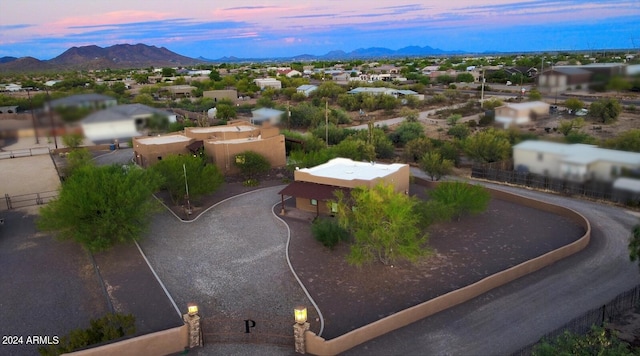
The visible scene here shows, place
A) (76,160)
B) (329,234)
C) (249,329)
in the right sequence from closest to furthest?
(249,329) < (329,234) < (76,160)

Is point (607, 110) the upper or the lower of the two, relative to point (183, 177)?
upper

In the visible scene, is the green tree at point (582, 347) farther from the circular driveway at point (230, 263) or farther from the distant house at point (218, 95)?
the distant house at point (218, 95)

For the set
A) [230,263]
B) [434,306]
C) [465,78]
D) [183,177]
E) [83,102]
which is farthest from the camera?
[465,78]

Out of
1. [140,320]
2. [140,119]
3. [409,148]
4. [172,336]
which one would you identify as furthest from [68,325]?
[409,148]

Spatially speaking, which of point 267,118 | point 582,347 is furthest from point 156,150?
point 582,347

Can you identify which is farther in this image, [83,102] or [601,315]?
[601,315]

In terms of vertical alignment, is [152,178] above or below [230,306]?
above

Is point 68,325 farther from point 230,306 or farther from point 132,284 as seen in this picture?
point 230,306

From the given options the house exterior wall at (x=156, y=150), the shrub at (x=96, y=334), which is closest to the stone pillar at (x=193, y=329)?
the shrub at (x=96, y=334)

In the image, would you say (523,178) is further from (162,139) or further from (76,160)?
(76,160)
